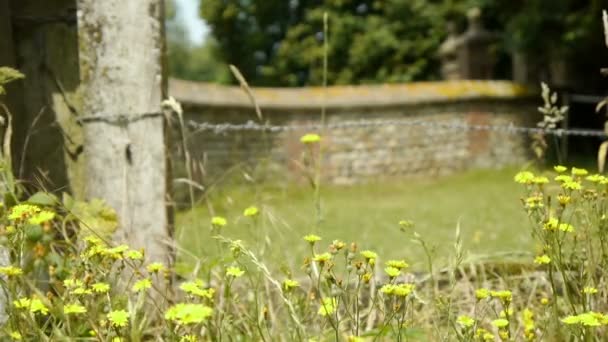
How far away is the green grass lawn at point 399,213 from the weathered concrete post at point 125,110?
147 centimetres

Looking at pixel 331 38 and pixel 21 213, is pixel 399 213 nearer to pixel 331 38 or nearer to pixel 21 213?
pixel 21 213

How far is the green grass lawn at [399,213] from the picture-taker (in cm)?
590

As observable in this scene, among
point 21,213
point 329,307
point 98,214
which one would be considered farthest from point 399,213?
point 21,213

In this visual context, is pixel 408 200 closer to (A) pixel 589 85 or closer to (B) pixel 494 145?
(B) pixel 494 145

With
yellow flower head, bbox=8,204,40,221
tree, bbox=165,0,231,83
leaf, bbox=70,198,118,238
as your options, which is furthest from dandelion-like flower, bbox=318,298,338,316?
tree, bbox=165,0,231,83

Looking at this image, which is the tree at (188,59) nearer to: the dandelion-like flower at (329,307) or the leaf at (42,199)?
the leaf at (42,199)

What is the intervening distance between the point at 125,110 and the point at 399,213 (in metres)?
6.39

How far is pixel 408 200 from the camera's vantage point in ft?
34.7

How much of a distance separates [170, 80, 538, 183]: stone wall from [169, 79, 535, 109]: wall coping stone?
16 mm

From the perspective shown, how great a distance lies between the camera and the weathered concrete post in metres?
2.68

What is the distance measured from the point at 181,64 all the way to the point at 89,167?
6125 cm

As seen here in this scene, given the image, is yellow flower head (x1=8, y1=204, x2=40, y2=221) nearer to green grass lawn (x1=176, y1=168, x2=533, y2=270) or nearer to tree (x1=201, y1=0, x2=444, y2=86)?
green grass lawn (x1=176, y1=168, x2=533, y2=270)

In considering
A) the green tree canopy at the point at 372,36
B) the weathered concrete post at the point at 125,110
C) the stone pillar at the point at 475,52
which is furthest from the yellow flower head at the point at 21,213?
the stone pillar at the point at 475,52

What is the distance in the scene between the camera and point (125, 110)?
2.70 meters
